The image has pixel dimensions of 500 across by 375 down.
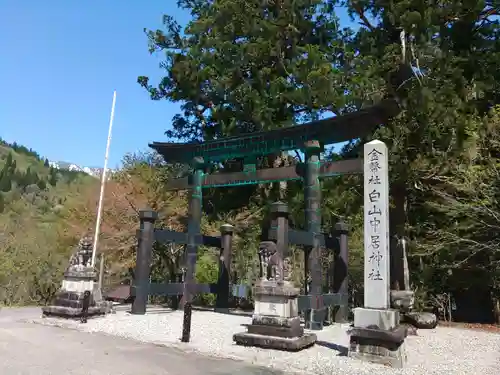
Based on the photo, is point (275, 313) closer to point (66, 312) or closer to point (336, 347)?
point (336, 347)

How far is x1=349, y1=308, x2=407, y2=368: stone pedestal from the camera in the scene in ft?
23.7

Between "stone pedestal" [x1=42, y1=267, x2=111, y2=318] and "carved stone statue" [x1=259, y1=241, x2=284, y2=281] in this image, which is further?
"stone pedestal" [x1=42, y1=267, x2=111, y2=318]

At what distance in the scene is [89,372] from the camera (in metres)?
5.86

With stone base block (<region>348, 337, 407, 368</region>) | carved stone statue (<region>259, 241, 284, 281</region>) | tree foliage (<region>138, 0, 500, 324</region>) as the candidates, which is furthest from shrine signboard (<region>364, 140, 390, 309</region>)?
tree foliage (<region>138, 0, 500, 324</region>)

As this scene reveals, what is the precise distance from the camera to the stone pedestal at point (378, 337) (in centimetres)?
724

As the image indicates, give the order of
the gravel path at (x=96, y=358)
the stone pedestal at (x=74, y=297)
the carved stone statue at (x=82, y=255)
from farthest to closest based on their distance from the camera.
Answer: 1. the carved stone statue at (x=82, y=255)
2. the stone pedestal at (x=74, y=297)
3. the gravel path at (x=96, y=358)

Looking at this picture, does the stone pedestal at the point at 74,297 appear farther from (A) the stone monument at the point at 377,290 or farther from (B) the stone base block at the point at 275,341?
(A) the stone monument at the point at 377,290

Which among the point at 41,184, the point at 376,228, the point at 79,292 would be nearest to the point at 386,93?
the point at 376,228

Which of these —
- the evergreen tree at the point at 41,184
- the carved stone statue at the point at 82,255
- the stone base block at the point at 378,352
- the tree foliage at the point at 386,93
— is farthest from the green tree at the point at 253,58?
the evergreen tree at the point at 41,184

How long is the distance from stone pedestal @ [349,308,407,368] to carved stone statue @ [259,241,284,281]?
1831 millimetres

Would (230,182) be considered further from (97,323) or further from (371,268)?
(371,268)

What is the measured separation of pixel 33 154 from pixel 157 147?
124 m

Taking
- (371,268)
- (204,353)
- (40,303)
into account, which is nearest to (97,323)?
(204,353)

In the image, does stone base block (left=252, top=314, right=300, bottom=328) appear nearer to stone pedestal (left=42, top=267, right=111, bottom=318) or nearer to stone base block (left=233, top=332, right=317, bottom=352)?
stone base block (left=233, top=332, right=317, bottom=352)
